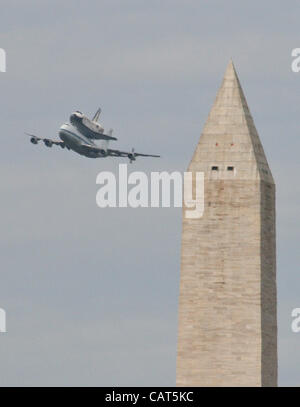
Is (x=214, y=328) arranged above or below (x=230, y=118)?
below
